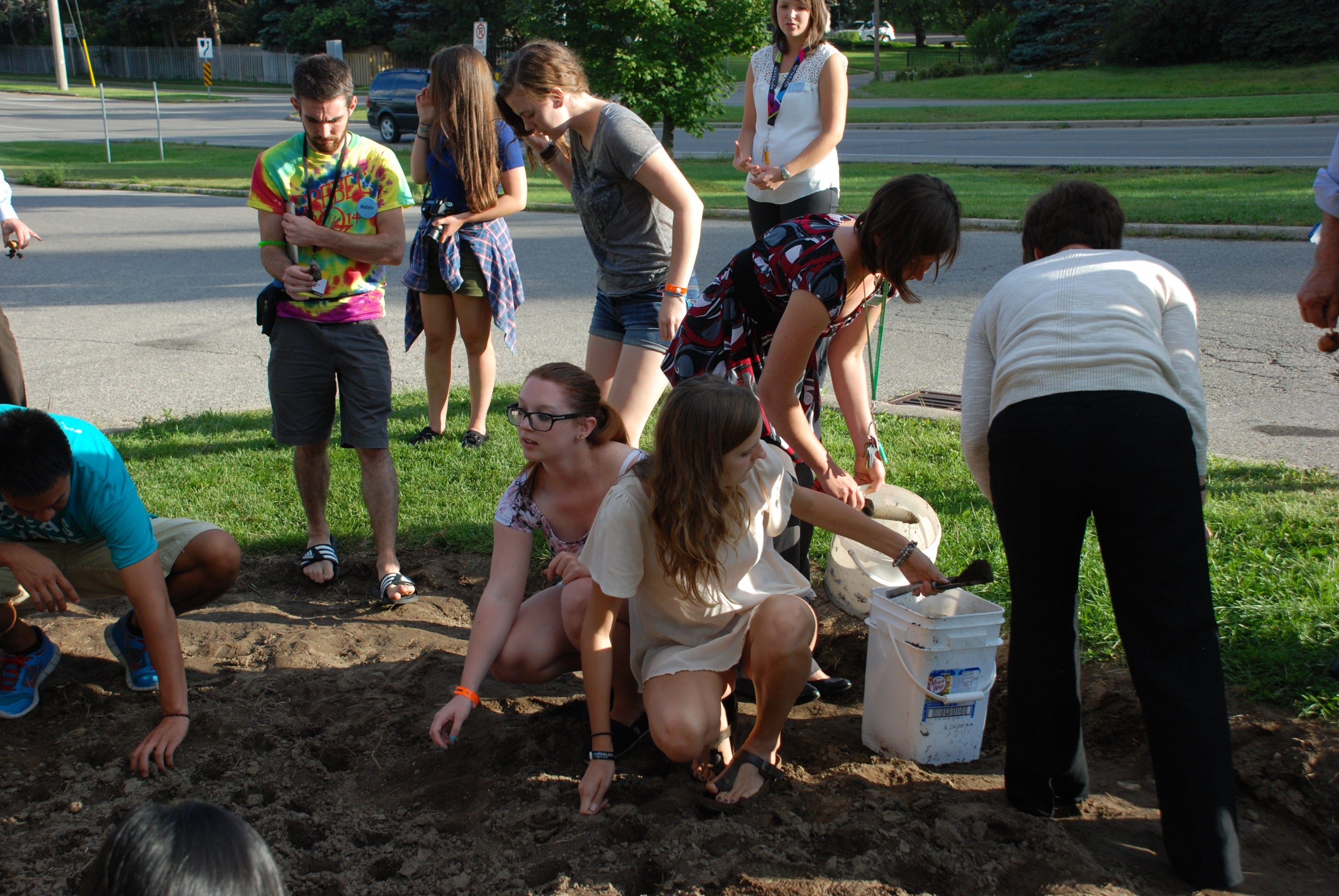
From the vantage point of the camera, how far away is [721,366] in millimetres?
3383

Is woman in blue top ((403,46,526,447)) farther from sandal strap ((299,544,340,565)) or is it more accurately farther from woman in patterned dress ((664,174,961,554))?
woman in patterned dress ((664,174,961,554))

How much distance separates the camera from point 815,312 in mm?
3004

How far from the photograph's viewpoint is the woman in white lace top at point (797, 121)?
5.47m

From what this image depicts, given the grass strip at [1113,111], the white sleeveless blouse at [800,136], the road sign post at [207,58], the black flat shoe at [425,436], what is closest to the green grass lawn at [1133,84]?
the grass strip at [1113,111]

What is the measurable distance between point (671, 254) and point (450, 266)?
1709 mm

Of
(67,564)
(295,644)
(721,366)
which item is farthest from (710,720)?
(67,564)

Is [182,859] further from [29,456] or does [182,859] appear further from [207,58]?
[207,58]

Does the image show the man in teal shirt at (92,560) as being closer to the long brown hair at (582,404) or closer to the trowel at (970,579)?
the long brown hair at (582,404)

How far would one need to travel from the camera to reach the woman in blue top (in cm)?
492

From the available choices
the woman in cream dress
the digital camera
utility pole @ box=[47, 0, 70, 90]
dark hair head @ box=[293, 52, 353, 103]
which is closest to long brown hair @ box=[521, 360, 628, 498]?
the woman in cream dress

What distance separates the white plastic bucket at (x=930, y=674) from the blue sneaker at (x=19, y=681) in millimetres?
2691

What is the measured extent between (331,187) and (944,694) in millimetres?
2982

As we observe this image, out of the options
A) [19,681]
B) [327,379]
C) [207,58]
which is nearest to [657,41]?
[327,379]

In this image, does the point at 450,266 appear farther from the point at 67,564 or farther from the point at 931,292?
the point at 931,292
